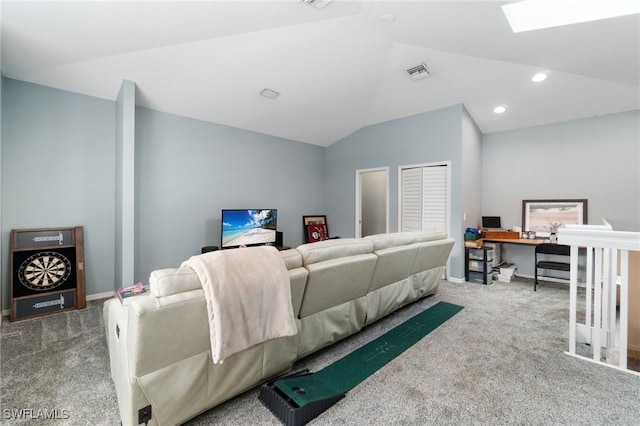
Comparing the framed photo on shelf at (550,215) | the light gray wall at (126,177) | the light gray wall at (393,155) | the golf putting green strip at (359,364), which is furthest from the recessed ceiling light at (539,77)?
the light gray wall at (126,177)

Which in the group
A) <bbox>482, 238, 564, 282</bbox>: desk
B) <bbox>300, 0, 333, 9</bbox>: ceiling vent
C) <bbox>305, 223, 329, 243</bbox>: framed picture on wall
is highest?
<bbox>300, 0, 333, 9</bbox>: ceiling vent

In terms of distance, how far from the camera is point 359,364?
6.97ft

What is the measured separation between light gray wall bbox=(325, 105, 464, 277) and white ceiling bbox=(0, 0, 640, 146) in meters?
0.37

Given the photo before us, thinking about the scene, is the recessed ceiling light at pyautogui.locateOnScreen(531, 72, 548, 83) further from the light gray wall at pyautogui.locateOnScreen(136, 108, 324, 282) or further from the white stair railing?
the light gray wall at pyautogui.locateOnScreen(136, 108, 324, 282)

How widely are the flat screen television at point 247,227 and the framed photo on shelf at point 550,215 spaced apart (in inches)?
175

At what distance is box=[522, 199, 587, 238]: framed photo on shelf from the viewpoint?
14.5 feet

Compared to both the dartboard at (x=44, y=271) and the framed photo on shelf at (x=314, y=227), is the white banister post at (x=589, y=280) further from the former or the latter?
the dartboard at (x=44, y=271)

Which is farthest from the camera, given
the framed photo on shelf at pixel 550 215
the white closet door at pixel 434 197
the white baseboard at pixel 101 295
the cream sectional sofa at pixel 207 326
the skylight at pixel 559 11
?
the white closet door at pixel 434 197

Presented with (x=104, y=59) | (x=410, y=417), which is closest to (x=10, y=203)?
(x=104, y=59)

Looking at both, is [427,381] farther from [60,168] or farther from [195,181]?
[60,168]

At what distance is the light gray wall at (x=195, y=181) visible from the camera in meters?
3.88

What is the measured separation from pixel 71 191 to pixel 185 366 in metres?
3.17

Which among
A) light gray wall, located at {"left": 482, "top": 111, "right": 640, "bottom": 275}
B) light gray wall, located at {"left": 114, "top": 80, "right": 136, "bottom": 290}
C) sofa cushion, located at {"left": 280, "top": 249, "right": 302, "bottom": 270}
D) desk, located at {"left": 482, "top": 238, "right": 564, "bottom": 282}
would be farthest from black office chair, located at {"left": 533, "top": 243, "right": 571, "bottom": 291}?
light gray wall, located at {"left": 114, "top": 80, "right": 136, "bottom": 290}

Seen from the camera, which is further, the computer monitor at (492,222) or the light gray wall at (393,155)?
the computer monitor at (492,222)
